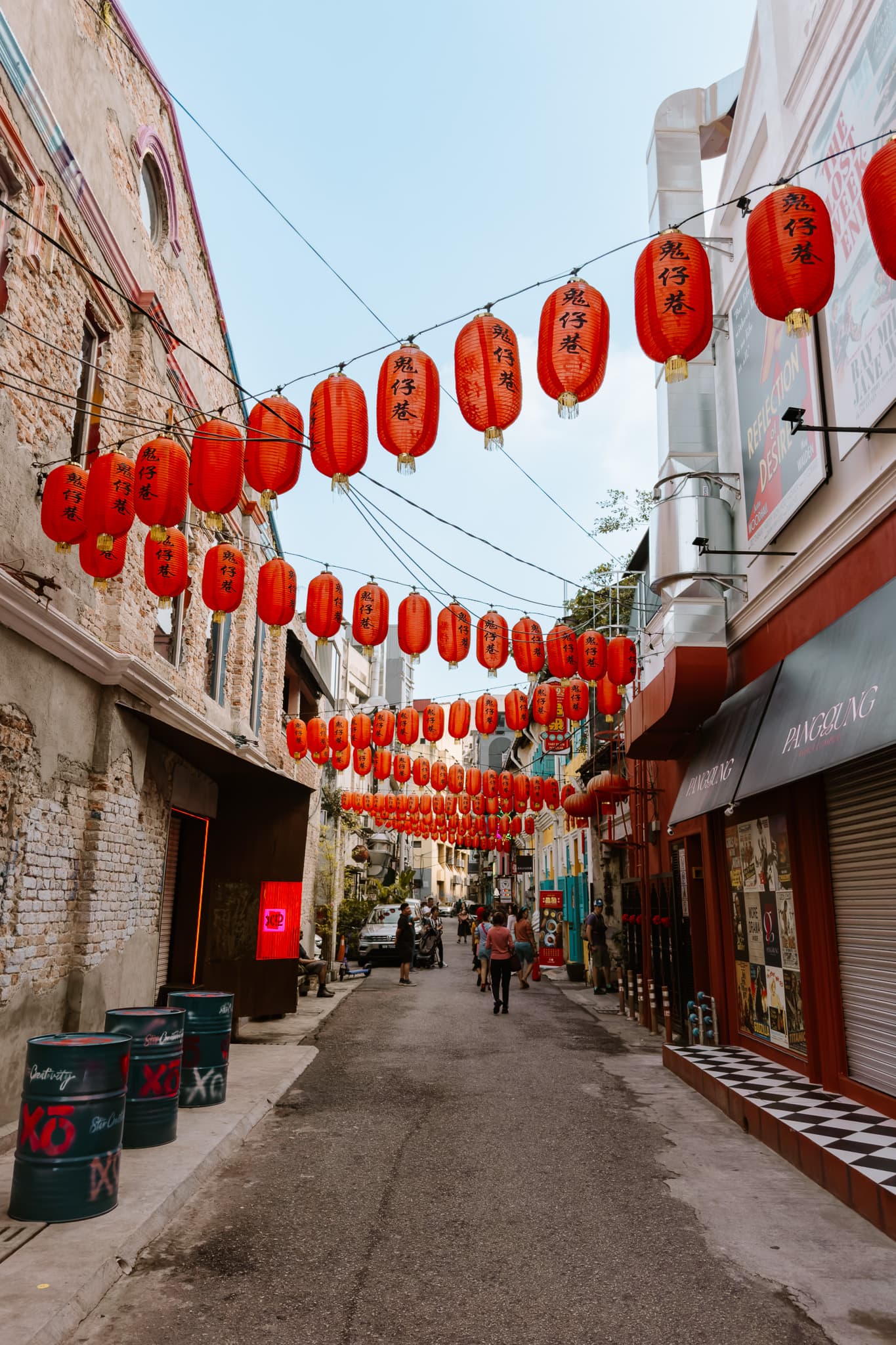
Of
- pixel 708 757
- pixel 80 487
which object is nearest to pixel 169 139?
pixel 80 487

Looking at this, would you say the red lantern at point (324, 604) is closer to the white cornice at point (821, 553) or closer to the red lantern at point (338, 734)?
the white cornice at point (821, 553)

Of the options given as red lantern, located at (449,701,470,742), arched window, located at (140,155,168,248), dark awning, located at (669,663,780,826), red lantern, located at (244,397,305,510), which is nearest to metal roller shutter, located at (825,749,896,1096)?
dark awning, located at (669,663,780,826)

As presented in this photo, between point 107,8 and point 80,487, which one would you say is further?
point 107,8

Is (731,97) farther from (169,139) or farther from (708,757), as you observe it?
(708,757)

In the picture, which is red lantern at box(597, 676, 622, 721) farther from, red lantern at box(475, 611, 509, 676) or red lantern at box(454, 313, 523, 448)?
red lantern at box(454, 313, 523, 448)

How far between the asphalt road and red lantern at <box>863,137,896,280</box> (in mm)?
5663

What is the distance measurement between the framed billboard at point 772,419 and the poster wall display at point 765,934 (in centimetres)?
336

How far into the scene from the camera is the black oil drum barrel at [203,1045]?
7.95 m

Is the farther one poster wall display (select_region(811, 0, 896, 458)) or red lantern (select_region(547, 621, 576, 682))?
red lantern (select_region(547, 621, 576, 682))

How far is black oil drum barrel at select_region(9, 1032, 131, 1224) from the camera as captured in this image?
4875 mm

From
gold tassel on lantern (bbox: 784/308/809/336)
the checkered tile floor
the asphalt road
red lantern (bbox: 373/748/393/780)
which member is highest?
gold tassel on lantern (bbox: 784/308/809/336)

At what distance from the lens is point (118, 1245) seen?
15.0 ft

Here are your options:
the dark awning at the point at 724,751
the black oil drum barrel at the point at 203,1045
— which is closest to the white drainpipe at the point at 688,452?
the dark awning at the point at 724,751

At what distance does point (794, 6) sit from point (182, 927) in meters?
13.7
